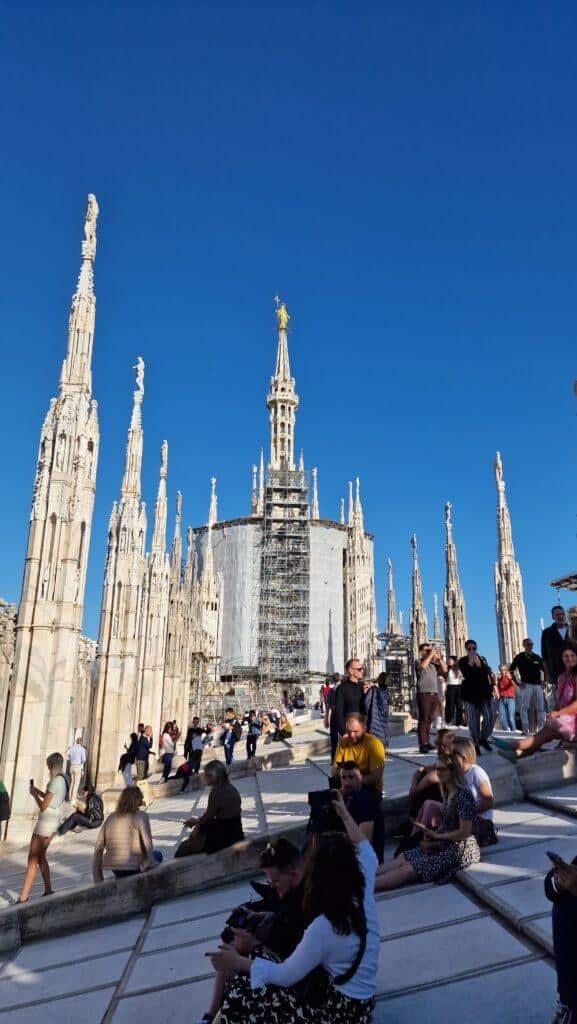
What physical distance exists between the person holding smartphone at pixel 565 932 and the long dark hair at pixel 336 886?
0.83 meters

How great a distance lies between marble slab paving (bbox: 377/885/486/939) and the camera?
4375mm

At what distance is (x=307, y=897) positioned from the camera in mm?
3021

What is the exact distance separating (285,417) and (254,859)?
55.1 meters

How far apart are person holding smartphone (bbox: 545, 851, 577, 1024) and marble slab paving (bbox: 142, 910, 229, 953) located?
9.10 ft

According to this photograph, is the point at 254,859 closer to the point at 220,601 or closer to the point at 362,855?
the point at 362,855

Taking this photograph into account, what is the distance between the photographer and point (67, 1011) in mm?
4254

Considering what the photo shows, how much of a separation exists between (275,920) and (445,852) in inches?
75.4

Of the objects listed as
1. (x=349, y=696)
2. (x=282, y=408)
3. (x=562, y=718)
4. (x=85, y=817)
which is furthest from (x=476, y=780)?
(x=282, y=408)

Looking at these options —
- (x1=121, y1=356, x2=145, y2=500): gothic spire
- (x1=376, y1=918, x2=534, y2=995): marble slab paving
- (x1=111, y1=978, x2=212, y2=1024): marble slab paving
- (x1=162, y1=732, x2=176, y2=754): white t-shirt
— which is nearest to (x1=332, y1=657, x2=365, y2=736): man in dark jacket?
(x1=376, y1=918, x2=534, y2=995): marble slab paving

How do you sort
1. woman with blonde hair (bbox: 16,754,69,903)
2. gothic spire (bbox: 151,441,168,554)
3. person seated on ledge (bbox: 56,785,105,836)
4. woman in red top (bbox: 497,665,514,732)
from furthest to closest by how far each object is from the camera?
gothic spire (bbox: 151,441,168,554) < woman in red top (bbox: 497,665,514,732) < person seated on ledge (bbox: 56,785,105,836) < woman with blonde hair (bbox: 16,754,69,903)

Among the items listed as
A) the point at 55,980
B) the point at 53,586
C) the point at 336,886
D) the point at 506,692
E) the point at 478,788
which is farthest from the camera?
the point at 53,586

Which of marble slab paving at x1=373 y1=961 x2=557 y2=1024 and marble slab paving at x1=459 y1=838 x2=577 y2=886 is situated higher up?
marble slab paving at x1=459 y1=838 x2=577 y2=886

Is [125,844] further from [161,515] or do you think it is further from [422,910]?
[161,515]

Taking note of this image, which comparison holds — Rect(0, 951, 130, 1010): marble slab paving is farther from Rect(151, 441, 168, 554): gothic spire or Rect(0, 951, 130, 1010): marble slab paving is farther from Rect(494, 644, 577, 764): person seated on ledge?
Rect(151, 441, 168, 554): gothic spire
